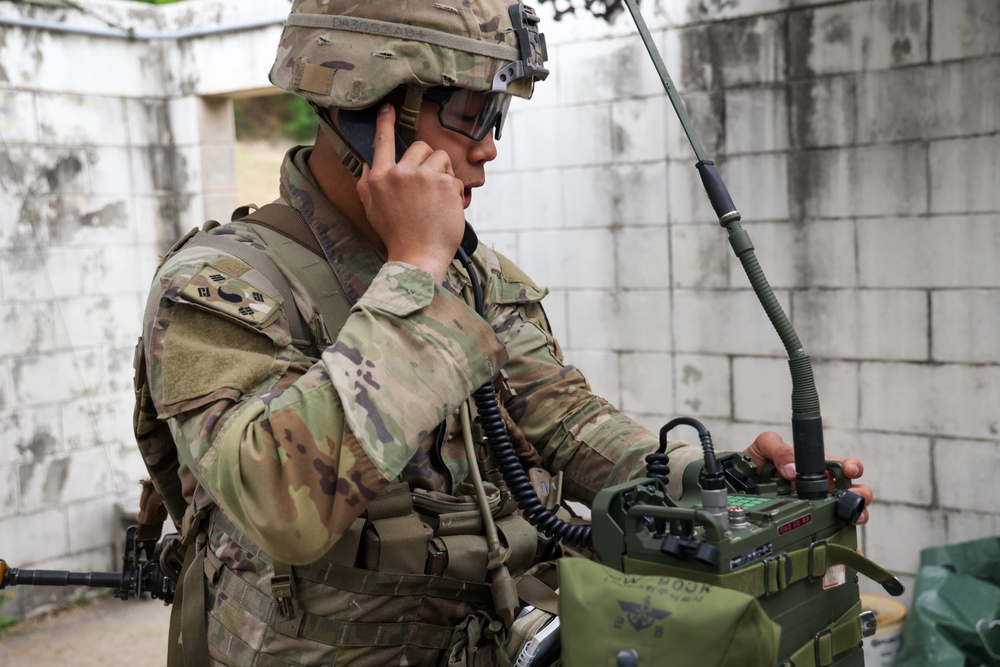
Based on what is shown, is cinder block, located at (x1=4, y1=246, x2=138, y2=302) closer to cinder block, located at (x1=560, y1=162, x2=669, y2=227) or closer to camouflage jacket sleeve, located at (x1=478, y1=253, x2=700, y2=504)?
cinder block, located at (x1=560, y1=162, x2=669, y2=227)

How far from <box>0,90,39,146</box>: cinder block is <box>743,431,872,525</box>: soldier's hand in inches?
185

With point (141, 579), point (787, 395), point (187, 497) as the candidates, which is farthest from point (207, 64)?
point (187, 497)

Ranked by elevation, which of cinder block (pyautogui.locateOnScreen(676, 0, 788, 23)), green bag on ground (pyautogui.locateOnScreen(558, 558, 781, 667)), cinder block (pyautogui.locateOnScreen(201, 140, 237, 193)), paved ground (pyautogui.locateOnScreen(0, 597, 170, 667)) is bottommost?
paved ground (pyautogui.locateOnScreen(0, 597, 170, 667))

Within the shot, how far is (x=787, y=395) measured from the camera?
4.46m

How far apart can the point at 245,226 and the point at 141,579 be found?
3.44ft

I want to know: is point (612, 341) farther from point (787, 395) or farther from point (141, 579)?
point (141, 579)

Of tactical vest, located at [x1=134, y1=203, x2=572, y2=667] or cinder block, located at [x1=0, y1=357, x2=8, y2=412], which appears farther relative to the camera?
cinder block, located at [x1=0, y1=357, x2=8, y2=412]

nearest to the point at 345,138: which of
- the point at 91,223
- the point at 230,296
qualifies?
the point at 230,296

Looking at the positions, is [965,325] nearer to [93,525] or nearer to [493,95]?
[493,95]

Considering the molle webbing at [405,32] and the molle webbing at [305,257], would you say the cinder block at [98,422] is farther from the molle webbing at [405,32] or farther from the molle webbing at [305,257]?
the molle webbing at [405,32]

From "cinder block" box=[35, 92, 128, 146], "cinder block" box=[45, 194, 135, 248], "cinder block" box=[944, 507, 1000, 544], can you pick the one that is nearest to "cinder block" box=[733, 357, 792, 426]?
"cinder block" box=[944, 507, 1000, 544]

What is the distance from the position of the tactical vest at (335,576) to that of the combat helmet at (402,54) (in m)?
0.28

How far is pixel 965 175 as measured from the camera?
401 centimetres

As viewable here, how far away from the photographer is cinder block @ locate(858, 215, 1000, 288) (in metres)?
3.99
